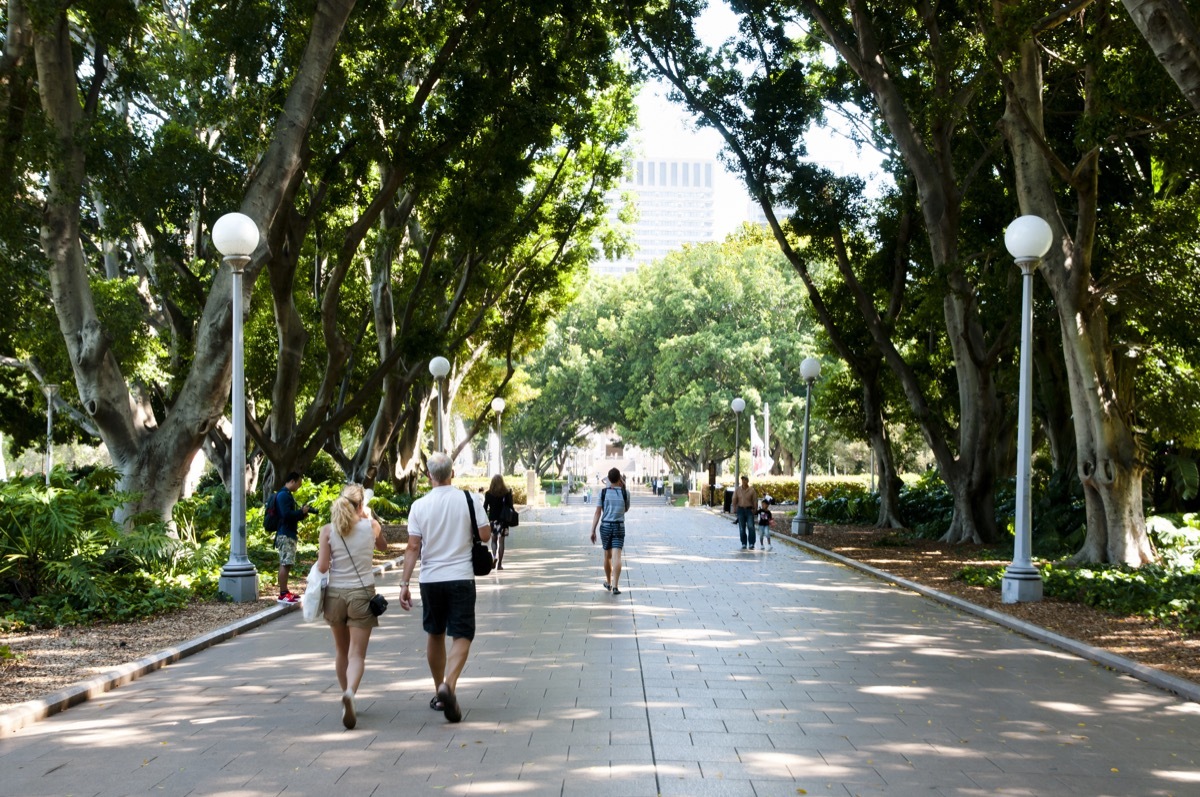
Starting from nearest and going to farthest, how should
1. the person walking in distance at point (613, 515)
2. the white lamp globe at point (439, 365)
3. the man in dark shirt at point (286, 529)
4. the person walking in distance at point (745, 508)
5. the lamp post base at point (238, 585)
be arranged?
the lamp post base at point (238, 585), the man in dark shirt at point (286, 529), the person walking in distance at point (613, 515), the person walking in distance at point (745, 508), the white lamp globe at point (439, 365)

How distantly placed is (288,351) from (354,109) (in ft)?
13.7

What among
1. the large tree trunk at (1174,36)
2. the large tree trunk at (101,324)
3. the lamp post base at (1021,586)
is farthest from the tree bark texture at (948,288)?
the large tree trunk at (101,324)

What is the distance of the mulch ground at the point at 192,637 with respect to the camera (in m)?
8.58

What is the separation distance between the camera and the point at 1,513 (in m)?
11.8

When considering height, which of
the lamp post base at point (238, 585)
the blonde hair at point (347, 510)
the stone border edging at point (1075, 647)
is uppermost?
the blonde hair at point (347, 510)

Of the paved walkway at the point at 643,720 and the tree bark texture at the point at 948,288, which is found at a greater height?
the tree bark texture at the point at 948,288

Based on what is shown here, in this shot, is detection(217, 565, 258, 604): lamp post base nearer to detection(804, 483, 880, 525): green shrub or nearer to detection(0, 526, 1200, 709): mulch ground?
detection(0, 526, 1200, 709): mulch ground

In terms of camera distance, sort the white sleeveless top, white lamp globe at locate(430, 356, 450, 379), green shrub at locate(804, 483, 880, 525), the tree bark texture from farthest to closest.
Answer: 1. green shrub at locate(804, 483, 880, 525)
2. white lamp globe at locate(430, 356, 450, 379)
3. the tree bark texture
4. the white sleeveless top

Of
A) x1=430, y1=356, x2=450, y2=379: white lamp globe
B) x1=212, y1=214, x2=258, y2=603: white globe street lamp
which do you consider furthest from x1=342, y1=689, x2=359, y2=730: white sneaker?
x1=430, y1=356, x2=450, y2=379: white lamp globe

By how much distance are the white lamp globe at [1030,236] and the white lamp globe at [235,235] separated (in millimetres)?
9015

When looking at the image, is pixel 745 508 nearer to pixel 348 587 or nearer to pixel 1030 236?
pixel 1030 236

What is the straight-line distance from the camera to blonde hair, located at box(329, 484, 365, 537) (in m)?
7.22

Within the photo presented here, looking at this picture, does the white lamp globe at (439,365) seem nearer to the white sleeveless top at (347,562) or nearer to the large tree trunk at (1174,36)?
the large tree trunk at (1174,36)

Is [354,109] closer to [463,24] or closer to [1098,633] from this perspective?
[463,24]
